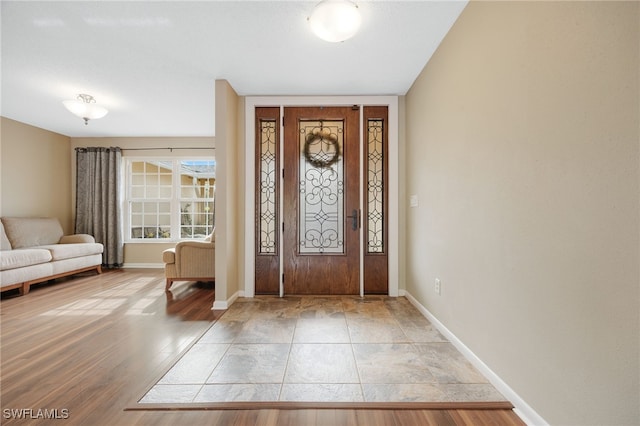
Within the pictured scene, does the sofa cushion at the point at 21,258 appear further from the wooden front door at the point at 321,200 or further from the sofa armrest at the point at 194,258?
the wooden front door at the point at 321,200

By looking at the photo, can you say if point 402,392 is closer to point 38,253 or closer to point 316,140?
point 316,140

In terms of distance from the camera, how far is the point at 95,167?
5188 millimetres

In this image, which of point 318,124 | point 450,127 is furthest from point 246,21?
point 450,127

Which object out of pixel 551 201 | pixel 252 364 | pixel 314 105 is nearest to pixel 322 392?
pixel 252 364

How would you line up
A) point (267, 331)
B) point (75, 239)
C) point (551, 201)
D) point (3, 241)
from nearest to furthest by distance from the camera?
point (551, 201)
point (267, 331)
point (3, 241)
point (75, 239)

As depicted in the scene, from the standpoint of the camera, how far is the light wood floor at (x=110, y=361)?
1.35 meters

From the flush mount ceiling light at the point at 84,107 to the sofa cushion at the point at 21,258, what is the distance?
6.18 feet

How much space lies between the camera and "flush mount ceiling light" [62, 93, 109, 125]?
3.32 meters

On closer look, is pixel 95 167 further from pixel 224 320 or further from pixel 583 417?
pixel 583 417

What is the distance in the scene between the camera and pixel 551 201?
1.20 metres

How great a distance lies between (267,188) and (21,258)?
10.5 feet

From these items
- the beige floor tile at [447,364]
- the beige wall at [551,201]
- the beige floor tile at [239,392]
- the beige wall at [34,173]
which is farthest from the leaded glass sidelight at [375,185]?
the beige wall at [34,173]

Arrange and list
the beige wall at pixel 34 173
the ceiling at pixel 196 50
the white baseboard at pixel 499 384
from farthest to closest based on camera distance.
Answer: the beige wall at pixel 34 173, the ceiling at pixel 196 50, the white baseboard at pixel 499 384

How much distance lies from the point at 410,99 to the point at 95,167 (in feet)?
18.4
